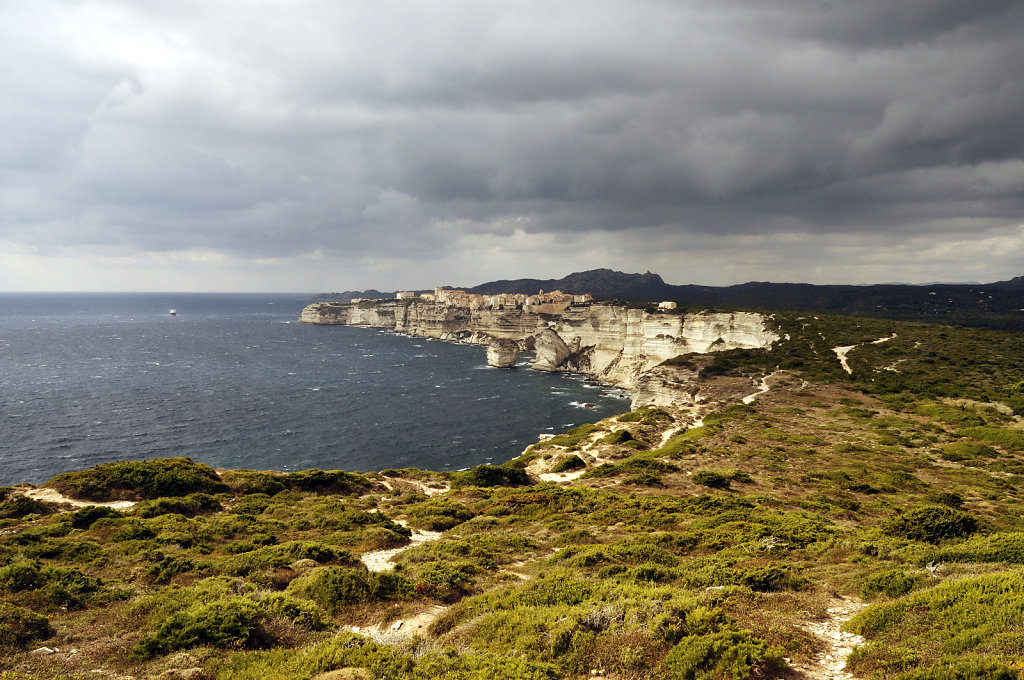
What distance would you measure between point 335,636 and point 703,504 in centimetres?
1781

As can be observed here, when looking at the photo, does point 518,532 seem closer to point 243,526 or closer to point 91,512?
point 243,526

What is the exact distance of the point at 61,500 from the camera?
22234 mm

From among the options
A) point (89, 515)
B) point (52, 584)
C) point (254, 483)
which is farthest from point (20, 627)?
point (254, 483)

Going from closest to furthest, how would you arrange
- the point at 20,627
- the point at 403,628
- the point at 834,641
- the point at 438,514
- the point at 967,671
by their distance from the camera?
1. the point at 967,671
2. the point at 834,641
3. the point at 20,627
4. the point at 403,628
5. the point at 438,514

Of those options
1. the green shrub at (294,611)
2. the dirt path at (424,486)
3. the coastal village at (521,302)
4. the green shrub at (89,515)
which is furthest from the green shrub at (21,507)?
the coastal village at (521,302)

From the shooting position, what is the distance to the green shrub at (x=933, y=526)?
1500cm

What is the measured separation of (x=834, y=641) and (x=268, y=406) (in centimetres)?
7324

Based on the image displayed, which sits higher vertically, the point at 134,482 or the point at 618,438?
the point at 134,482

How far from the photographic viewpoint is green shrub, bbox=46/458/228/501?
23.3 m

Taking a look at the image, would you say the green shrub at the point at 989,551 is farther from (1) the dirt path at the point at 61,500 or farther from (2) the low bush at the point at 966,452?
(1) the dirt path at the point at 61,500

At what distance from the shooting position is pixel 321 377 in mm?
89438

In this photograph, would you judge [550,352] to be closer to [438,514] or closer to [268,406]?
[268,406]

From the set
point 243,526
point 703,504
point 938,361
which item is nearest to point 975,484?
point 703,504

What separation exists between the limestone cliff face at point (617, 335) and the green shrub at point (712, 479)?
37830mm
